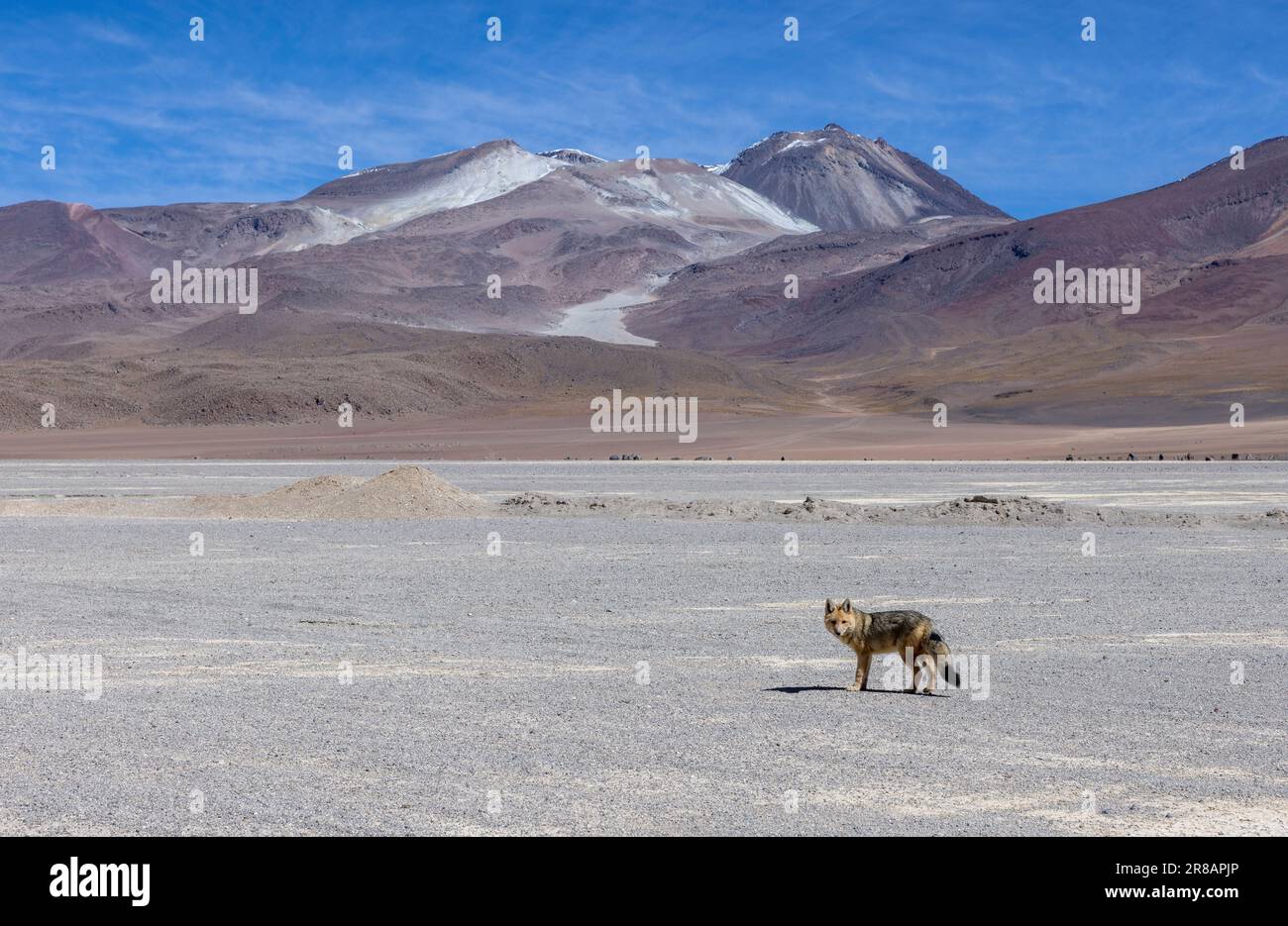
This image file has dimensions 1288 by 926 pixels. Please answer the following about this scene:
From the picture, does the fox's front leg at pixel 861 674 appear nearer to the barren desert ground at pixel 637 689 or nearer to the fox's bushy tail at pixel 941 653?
the barren desert ground at pixel 637 689

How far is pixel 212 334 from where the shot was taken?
140 metres

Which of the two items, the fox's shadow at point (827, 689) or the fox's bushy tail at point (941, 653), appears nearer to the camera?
the fox's bushy tail at point (941, 653)

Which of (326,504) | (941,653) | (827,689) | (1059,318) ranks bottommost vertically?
(827,689)

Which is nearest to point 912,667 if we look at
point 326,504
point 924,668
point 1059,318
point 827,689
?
point 924,668

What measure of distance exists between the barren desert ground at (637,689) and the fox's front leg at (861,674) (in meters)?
0.12

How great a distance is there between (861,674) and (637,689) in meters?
1.68

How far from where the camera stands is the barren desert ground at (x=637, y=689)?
7277 mm

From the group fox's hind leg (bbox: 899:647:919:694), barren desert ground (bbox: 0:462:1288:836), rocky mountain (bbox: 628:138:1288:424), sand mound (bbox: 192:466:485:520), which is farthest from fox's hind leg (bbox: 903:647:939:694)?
rocky mountain (bbox: 628:138:1288:424)

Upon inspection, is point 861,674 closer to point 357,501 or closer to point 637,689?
point 637,689

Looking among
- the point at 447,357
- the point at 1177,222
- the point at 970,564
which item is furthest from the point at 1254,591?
the point at 1177,222

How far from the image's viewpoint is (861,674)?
10.3 metres

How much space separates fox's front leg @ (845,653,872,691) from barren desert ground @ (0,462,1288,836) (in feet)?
0.39

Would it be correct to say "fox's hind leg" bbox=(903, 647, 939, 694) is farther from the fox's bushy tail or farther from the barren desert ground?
the barren desert ground

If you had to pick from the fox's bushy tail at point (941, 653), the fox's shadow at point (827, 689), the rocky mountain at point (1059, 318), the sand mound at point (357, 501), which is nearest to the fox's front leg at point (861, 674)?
the fox's shadow at point (827, 689)
